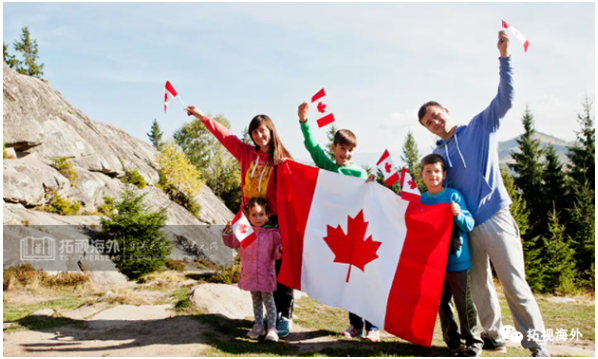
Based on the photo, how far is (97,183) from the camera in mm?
21484

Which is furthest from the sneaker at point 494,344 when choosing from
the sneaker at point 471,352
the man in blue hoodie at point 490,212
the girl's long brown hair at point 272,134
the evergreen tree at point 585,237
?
the evergreen tree at point 585,237

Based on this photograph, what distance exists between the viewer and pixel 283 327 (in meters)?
5.31

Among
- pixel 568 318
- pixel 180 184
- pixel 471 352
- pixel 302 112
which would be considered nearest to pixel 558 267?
pixel 568 318

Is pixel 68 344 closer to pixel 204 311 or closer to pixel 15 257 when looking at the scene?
pixel 204 311

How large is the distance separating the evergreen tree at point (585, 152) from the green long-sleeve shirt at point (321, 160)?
3159cm

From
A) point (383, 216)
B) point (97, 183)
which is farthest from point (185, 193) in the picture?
point (383, 216)

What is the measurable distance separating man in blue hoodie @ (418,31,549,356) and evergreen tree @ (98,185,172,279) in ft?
39.1

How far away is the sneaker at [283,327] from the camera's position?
529 centimetres

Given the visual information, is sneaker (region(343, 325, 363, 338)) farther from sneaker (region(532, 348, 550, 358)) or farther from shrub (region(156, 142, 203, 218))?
shrub (region(156, 142, 203, 218))

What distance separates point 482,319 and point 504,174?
24.9 metres

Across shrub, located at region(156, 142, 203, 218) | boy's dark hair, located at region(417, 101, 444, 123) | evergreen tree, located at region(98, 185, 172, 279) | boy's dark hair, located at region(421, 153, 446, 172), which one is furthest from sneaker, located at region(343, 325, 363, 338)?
shrub, located at region(156, 142, 203, 218)

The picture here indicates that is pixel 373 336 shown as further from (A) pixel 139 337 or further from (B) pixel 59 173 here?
(B) pixel 59 173

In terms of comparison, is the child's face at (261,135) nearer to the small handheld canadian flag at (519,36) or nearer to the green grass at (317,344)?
the green grass at (317,344)

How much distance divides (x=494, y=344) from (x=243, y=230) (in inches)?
115
